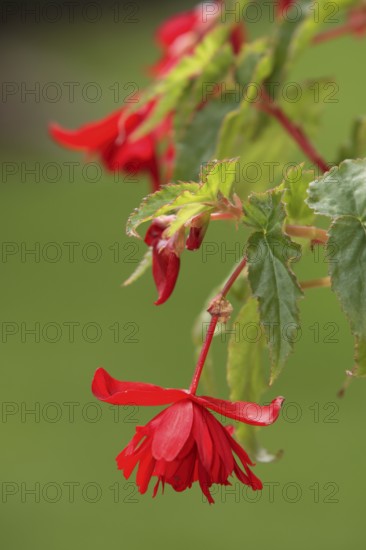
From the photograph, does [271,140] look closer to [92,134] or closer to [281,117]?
[281,117]

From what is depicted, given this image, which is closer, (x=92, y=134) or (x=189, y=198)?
(x=189, y=198)

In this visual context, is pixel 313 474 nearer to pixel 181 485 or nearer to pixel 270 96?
pixel 270 96

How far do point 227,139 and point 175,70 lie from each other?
7cm

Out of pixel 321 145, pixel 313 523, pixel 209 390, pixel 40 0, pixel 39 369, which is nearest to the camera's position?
pixel 209 390

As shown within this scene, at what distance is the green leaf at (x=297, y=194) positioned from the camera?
507 mm

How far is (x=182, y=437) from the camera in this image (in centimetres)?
46

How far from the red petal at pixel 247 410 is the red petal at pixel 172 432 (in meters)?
0.01

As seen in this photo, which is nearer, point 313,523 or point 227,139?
point 227,139

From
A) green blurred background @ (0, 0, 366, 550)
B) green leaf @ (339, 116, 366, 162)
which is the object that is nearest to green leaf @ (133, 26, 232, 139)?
green leaf @ (339, 116, 366, 162)

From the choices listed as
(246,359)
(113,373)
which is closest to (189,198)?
(246,359)

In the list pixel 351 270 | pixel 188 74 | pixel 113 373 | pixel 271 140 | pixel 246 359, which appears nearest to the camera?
pixel 351 270

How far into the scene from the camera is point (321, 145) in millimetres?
3453

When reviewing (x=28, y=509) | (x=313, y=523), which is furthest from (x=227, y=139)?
(x=28, y=509)

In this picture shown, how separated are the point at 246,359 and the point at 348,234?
0.48 ft
